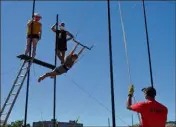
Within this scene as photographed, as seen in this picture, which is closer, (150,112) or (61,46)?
(150,112)

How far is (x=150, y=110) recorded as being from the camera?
4711 millimetres

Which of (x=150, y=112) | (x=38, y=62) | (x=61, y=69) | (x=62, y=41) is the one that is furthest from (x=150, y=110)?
(x=38, y=62)

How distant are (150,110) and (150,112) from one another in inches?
1.1

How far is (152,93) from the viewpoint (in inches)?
189

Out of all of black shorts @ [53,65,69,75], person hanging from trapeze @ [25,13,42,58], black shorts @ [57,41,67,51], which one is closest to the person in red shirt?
black shorts @ [53,65,69,75]

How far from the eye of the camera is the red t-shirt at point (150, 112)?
4691mm

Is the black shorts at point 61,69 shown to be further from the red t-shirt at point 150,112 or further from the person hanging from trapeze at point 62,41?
the red t-shirt at point 150,112

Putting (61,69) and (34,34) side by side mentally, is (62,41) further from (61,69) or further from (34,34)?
(61,69)

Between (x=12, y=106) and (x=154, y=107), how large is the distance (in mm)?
5171

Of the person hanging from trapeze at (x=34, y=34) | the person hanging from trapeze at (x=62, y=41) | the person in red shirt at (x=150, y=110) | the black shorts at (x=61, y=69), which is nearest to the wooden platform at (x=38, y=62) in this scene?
the person hanging from trapeze at (x=34, y=34)

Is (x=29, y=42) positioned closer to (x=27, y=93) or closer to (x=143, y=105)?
(x=27, y=93)

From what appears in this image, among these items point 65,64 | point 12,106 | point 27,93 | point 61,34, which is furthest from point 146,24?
point 12,106

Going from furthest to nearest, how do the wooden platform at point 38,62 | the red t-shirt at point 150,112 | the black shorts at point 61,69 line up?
the wooden platform at point 38,62 → the black shorts at point 61,69 → the red t-shirt at point 150,112

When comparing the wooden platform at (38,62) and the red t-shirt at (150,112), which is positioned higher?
Result: the wooden platform at (38,62)
